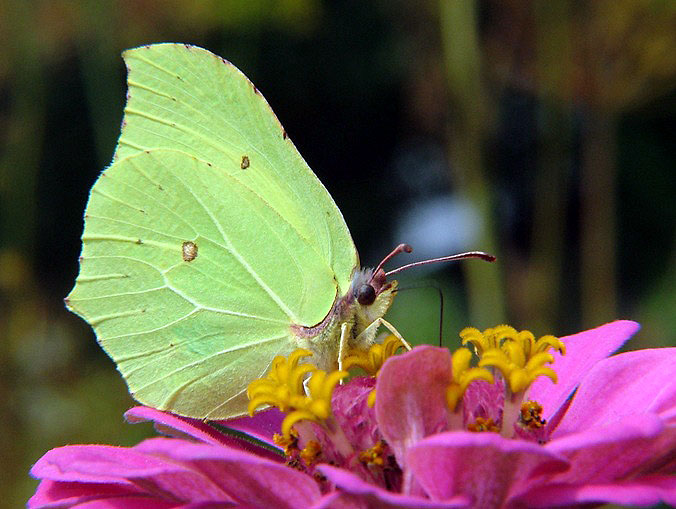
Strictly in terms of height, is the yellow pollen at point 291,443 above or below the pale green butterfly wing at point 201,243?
below

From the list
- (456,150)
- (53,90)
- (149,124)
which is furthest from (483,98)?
(53,90)

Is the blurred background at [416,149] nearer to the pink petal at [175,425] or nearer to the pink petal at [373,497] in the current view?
the pink petal at [175,425]

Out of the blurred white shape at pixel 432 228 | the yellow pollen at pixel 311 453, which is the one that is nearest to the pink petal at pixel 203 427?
the yellow pollen at pixel 311 453

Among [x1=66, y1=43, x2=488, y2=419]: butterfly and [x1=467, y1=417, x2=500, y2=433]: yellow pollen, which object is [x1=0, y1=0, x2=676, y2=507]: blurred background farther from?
[x1=467, y1=417, x2=500, y2=433]: yellow pollen

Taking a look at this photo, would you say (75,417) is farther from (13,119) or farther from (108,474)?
(108,474)

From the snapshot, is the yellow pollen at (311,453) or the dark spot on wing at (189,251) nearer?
the yellow pollen at (311,453)

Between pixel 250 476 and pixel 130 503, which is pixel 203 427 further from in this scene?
pixel 250 476

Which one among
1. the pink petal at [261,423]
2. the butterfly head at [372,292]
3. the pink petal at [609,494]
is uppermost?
the butterfly head at [372,292]
